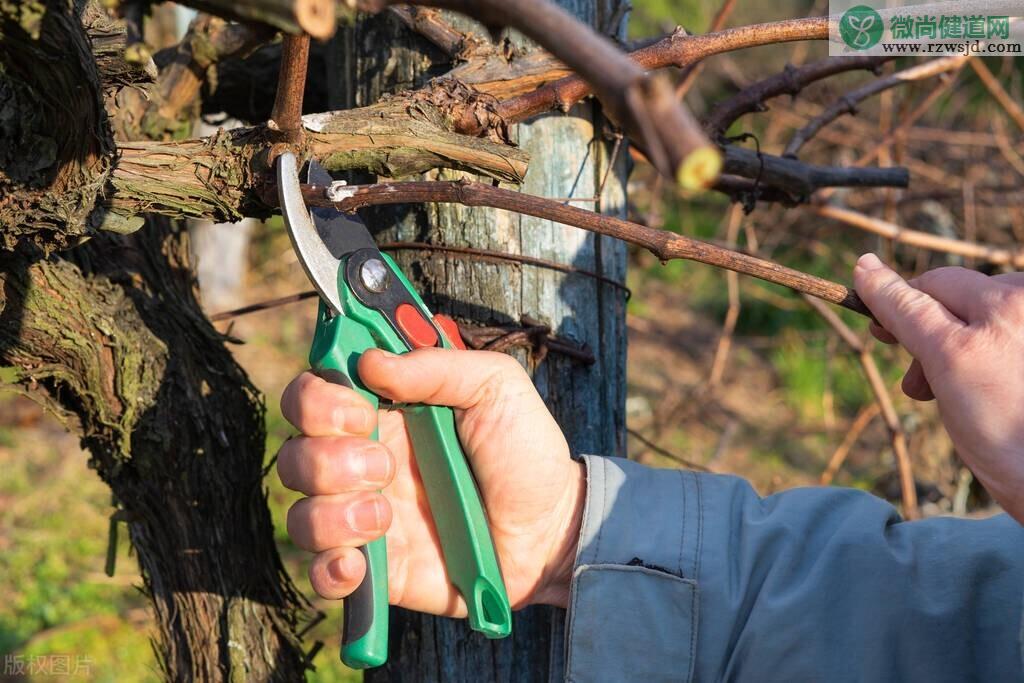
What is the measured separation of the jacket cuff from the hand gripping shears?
132mm

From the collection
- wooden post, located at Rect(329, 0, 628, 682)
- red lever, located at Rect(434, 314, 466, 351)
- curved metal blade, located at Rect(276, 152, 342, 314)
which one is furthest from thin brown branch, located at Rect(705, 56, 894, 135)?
curved metal blade, located at Rect(276, 152, 342, 314)

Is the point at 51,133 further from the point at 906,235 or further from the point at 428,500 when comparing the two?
the point at 906,235

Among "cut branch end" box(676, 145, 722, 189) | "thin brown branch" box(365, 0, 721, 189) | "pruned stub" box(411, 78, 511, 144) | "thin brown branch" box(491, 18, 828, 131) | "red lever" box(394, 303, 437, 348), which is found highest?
"thin brown branch" box(491, 18, 828, 131)

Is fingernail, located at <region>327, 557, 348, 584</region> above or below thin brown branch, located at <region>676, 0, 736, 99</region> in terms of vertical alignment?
below

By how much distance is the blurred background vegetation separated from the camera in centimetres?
326

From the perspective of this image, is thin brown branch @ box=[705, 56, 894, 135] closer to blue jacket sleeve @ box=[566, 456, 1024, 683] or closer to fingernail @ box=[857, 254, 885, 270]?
fingernail @ box=[857, 254, 885, 270]

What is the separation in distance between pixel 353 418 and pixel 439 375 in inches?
5.0

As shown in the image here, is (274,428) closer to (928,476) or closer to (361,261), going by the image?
(928,476)

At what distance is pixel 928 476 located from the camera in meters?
4.05

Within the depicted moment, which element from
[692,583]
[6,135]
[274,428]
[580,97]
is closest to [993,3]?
[580,97]

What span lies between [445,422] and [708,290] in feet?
18.0

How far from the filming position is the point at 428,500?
4.21 feet

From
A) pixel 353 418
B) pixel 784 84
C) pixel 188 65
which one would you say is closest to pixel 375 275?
pixel 353 418

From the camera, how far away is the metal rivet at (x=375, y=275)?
115 centimetres
